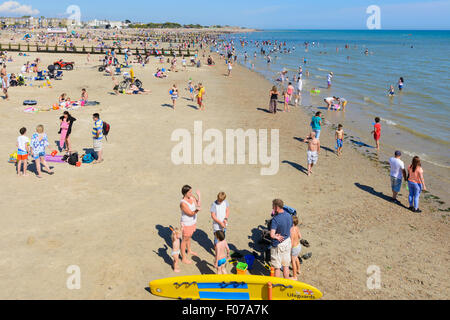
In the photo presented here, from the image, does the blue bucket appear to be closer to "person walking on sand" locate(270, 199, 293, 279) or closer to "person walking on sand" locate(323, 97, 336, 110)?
"person walking on sand" locate(270, 199, 293, 279)

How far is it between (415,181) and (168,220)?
7379 millimetres

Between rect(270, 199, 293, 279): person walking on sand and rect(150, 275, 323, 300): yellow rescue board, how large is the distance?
17.0 inches

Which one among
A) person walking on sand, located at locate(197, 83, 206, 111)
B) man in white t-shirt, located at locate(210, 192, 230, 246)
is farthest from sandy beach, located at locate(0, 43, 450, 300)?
person walking on sand, located at locate(197, 83, 206, 111)

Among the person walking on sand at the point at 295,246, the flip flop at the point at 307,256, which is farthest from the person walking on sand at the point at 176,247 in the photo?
the flip flop at the point at 307,256

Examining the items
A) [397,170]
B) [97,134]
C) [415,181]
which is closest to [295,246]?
[415,181]

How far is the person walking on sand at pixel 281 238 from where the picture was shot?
6160mm

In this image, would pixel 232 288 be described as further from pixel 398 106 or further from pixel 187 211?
pixel 398 106

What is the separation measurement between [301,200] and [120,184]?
5.97 m

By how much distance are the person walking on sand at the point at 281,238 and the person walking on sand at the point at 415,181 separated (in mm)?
5422

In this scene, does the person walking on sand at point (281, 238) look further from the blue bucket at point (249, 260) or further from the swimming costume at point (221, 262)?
the swimming costume at point (221, 262)

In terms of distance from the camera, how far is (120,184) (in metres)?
10.7
